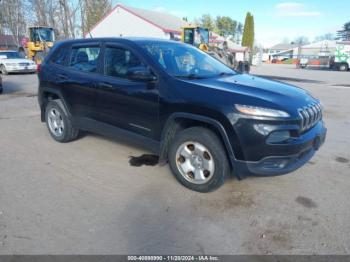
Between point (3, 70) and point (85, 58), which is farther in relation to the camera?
point (3, 70)

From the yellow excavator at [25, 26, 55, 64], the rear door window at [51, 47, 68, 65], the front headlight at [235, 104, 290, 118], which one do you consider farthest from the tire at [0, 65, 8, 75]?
the front headlight at [235, 104, 290, 118]

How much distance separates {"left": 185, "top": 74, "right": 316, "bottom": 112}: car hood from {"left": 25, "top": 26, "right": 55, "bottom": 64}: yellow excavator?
23061 mm

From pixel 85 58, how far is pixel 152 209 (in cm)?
273

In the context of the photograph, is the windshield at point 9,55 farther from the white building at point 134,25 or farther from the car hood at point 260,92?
the car hood at point 260,92

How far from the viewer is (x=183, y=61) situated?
4.30 metres

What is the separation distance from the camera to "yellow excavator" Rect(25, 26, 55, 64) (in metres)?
24.1

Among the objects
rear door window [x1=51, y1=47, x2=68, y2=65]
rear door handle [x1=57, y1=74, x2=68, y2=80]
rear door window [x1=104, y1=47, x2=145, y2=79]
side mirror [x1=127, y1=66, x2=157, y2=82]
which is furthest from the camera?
rear door window [x1=51, y1=47, x2=68, y2=65]

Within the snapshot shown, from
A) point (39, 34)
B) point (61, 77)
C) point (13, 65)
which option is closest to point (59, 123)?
point (61, 77)

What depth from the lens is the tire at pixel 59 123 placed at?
5255 mm

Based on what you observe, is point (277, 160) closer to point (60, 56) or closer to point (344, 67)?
point (60, 56)

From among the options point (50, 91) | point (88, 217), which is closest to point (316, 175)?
point (88, 217)

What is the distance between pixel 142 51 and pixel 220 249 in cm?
258

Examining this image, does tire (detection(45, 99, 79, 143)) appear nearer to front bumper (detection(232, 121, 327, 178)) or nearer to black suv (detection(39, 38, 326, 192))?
black suv (detection(39, 38, 326, 192))

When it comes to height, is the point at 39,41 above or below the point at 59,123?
above
